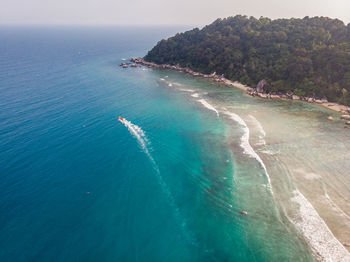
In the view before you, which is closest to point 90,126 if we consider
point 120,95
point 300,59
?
point 120,95

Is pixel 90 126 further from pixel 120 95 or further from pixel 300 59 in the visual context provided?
pixel 300 59

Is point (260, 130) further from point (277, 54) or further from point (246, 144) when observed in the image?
point (277, 54)

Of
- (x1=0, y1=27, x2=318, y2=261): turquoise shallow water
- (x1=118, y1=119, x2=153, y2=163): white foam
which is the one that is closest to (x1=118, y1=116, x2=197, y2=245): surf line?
(x1=118, y1=119, x2=153, y2=163): white foam

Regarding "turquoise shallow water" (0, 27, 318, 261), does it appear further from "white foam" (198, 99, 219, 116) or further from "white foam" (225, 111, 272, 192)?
"white foam" (198, 99, 219, 116)

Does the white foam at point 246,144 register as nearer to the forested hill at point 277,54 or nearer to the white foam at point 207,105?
the white foam at point 207,105

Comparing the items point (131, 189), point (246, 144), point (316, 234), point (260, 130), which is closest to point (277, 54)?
point (260, 130)
